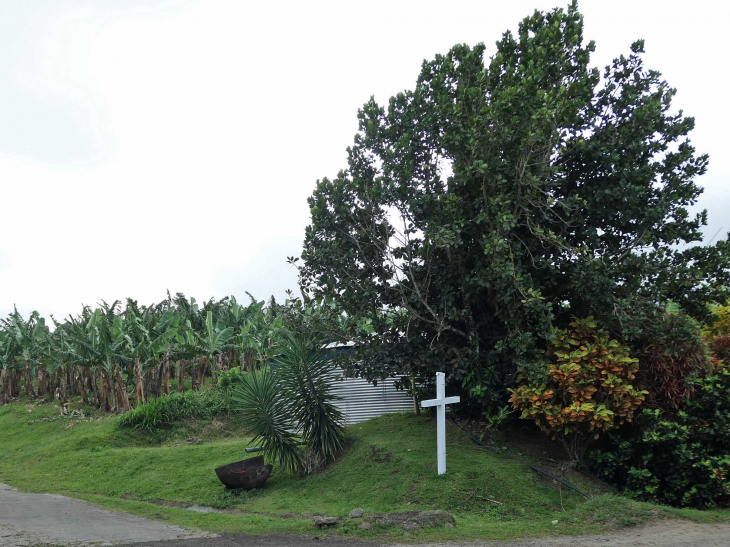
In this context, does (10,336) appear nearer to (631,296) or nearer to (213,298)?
(213,298)

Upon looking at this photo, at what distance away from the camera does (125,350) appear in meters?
20.4

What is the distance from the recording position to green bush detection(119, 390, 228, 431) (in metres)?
18.5

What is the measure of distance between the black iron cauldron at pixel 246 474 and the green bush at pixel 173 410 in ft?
24.6

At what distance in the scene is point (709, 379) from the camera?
1049 centimetres

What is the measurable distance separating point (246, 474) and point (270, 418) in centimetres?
118

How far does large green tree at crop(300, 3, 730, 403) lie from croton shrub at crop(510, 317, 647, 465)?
397 mm

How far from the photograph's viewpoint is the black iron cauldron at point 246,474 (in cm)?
1192

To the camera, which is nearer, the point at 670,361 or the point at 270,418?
the point at 670,361

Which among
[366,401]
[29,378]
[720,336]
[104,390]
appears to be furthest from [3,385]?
[720,336]

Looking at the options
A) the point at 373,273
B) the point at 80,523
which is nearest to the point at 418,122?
the point at 373,273

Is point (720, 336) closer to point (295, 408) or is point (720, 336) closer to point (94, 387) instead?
point (295, 408)

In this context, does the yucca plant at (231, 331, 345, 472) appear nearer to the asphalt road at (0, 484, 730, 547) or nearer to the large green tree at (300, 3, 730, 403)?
the large green tree at (300, 3, 730, 403)

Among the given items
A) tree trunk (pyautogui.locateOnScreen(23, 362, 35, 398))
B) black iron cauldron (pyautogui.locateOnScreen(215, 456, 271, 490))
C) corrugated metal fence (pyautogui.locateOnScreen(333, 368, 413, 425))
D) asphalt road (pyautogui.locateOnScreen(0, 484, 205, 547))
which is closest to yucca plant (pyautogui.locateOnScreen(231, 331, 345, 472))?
black iron cauldron (pyautogui.locateOnScreen(215, 456, 271, 490))

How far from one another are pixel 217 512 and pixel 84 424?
11.2m
